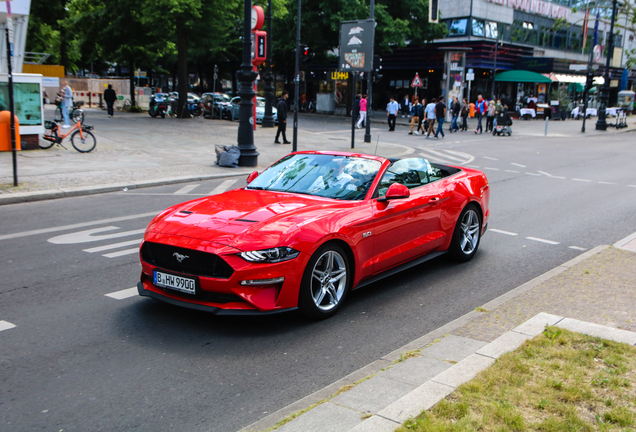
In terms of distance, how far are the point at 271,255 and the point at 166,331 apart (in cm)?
112

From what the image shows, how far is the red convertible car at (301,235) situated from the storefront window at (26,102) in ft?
44.5

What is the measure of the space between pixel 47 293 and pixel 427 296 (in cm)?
386

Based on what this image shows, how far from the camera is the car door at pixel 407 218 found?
241 inches

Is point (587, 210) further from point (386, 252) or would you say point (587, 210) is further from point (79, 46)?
point (79, 46)

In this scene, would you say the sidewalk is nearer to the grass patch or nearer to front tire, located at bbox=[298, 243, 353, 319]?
the grass patch

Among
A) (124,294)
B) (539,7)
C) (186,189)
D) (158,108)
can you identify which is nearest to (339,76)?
(158,108)

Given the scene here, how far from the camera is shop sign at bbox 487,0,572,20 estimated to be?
53.4 meters

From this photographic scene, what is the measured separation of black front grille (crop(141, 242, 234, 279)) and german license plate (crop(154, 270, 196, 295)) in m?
0.07

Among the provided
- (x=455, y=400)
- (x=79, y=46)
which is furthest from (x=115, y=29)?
(x=455, y=400)

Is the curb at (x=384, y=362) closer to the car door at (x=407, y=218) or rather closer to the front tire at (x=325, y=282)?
the front tire at (x=325, y=282)

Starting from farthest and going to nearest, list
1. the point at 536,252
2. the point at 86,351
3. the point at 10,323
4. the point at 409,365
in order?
the point at 536,252 → the point at 10,323 → the point at 86,351 → the point at 409,365

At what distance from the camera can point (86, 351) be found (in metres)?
4.76

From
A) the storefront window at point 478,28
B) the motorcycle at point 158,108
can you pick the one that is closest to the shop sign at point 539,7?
the storefront window at point 478,28

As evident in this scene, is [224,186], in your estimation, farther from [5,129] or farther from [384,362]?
[384,362]
